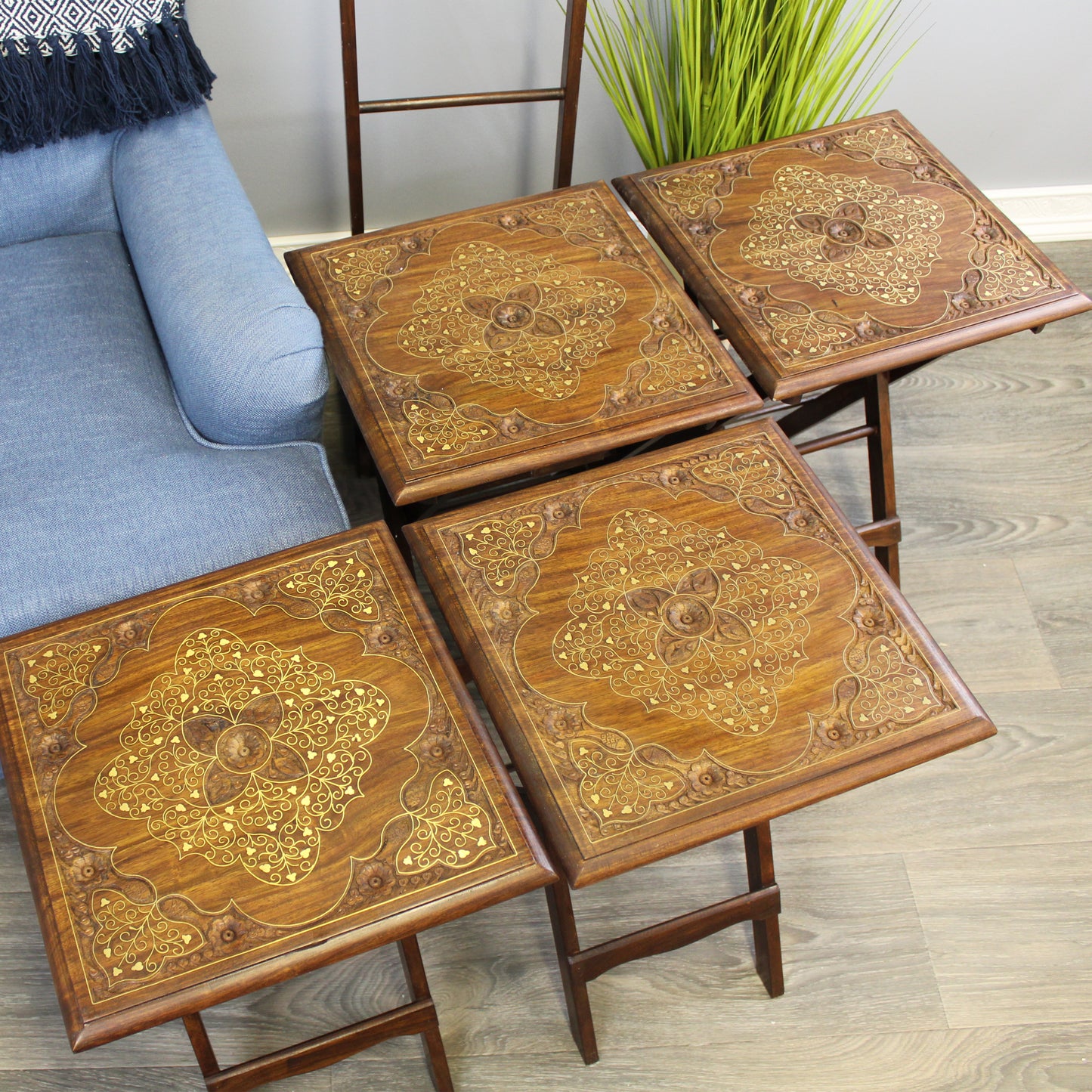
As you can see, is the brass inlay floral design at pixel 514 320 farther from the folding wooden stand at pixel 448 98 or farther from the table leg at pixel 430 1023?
the table leg at pixel 430 1023

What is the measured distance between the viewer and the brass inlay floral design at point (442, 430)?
4.11 feet

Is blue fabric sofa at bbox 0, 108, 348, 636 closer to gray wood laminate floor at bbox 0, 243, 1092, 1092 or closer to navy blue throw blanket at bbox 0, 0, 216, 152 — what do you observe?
navy blue throw blanket at bbox 0, 0, 216, 152

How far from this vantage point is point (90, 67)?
4.86 ft

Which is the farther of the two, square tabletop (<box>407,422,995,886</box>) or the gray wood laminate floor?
the gray wood laminate floor

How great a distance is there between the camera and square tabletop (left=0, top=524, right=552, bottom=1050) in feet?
3.12

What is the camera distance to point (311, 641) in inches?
44.1

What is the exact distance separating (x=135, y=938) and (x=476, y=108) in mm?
1489

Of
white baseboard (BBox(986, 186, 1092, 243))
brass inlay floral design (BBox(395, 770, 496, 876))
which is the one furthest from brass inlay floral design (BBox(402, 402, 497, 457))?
white baseboard (BBox(986, 186, 1092, 243))

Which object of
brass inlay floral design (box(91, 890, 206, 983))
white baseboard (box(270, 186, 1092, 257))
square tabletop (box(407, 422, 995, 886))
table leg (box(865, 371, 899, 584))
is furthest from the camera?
white baseboard (box(270, 186, 1092, 257))

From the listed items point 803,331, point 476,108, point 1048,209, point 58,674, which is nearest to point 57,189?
point 476,108

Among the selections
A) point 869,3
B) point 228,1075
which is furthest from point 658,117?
point 228,1075

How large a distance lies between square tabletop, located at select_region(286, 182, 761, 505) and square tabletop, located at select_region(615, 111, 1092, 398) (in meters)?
0.06

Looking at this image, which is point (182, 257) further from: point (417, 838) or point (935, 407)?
point (935, 407)

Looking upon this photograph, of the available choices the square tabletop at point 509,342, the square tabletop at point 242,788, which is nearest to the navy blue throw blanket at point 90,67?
the square tabletop at point 509,342
